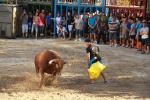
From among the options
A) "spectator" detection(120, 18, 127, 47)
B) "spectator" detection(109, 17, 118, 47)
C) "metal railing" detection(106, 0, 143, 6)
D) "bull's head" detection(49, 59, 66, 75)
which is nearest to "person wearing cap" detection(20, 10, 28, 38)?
"metal railing" detection(106, 0, 143, 6)

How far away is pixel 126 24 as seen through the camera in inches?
874

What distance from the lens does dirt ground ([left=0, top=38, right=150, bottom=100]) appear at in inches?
443

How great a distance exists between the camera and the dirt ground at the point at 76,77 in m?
11.2

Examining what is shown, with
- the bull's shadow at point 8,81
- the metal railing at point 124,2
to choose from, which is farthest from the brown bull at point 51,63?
the metal railing at point 124,2

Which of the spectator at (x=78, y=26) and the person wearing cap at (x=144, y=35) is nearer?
the person wearing cap at (x=144, y=35)

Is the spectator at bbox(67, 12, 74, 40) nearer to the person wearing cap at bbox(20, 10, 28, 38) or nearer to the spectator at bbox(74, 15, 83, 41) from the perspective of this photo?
the spectator at bbox(74, 15, 83, 41)

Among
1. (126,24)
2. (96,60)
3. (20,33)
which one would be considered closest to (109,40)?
(126,24)

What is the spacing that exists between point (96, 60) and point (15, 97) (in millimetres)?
3104

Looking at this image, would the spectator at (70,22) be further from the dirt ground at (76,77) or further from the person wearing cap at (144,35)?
the person wearing cap at (144,35)

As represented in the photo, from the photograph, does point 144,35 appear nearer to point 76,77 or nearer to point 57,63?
point 76,77

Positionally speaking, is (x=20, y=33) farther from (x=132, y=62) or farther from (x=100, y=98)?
(x=100, y=98)

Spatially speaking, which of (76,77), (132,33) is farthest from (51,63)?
(132,33)

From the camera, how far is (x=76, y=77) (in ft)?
45.2

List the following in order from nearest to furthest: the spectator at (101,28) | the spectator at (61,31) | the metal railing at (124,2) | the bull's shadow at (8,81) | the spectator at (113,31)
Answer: the bull's shadow at (8,81)
the spectator at (113,31)
the spectator at (101,28)
the metal railing at (124,2)
the spectator at (61,31)
